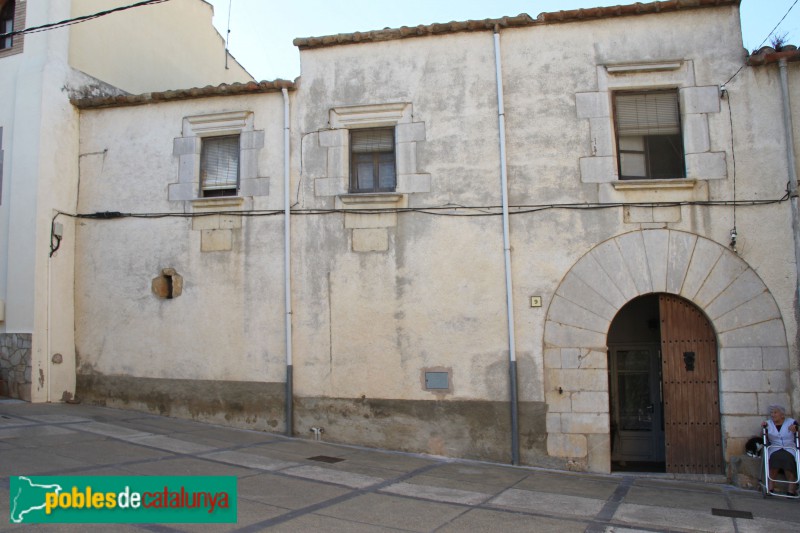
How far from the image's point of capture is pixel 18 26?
10234mm

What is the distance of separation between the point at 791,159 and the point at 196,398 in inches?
340

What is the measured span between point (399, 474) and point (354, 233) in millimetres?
3341

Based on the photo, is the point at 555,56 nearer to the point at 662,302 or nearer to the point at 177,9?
the point at 662,302

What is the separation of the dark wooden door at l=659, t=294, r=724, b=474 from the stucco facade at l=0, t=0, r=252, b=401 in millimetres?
8827

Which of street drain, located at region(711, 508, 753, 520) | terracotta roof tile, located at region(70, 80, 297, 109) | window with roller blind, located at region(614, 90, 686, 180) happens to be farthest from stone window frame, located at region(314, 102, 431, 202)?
street drain, located at region(711, 508, 753, 520)

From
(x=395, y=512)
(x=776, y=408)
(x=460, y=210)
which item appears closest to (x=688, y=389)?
(x=776, y=408)

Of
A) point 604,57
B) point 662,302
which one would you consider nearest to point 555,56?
point 604,57

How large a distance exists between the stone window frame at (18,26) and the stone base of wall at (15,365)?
15.2 ft

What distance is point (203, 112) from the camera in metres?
9.62

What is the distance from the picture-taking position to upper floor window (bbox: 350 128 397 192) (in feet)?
29.5

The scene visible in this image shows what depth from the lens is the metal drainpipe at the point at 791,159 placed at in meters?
7.62

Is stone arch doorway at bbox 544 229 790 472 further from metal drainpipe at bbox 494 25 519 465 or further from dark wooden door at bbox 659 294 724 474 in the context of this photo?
metal drainpipe at bbox 494 25 519 465
